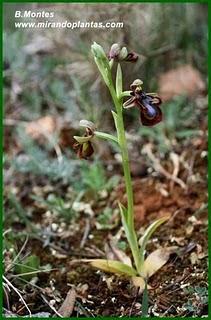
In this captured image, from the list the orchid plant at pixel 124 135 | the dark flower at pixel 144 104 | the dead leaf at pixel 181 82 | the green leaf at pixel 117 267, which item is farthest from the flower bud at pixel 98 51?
the dead leaf at pixel 181 82

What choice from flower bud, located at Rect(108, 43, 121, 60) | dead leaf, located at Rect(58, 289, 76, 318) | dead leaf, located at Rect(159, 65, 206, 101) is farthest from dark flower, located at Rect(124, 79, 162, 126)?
dead leaf, located at Rect(159, 65, 206, 101)

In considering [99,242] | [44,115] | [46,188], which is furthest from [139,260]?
[44,115]

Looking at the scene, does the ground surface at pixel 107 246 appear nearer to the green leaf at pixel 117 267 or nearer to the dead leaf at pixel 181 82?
the green leaf at pixel 117 267

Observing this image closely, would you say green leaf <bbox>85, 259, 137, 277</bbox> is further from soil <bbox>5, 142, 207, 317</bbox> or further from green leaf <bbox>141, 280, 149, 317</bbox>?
green leaf <bbox>141, 280, 149, 317</bbox>

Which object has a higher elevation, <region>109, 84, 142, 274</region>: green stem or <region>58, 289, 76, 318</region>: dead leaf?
<region>109, 84, 142, 274</region>: green stem

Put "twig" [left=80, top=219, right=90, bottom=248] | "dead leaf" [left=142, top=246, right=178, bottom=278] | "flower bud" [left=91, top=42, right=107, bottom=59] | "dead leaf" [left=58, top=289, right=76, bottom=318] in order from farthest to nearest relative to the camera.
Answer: "twig" [left=80, top=219, right=90, bottom=248], "dead leaf" [left=142, top=246, right=178, bottom=278], "dead leaf" [left=58, top=289, right=76, bottom=318], "flower bud" [left=91, top=42, right=107, bottom=59]

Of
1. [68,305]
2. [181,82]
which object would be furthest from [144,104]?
[181,82]
